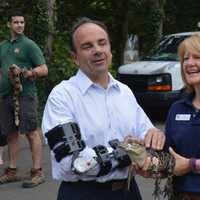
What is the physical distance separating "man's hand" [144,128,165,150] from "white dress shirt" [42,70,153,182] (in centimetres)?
11

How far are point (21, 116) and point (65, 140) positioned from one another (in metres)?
4.30

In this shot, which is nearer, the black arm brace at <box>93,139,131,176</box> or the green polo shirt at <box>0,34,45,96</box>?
the black arm brace at <box>93,139,131,176</box>

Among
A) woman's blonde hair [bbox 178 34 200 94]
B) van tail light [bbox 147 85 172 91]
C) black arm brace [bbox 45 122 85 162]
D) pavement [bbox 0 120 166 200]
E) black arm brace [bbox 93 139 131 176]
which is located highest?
woman's blonde hair [bbox 178 34 200 94]

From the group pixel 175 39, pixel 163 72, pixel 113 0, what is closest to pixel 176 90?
pixel 163 72

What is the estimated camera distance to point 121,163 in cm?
288

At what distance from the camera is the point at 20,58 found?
7.04 m

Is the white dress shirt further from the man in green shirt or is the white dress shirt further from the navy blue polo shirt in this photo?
the man in green shirt

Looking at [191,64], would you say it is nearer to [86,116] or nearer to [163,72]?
[86,116]

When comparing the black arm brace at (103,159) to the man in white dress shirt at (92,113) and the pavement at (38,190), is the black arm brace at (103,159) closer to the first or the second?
the man in white dress shirt at (92,113)

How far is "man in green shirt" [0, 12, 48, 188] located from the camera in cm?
699

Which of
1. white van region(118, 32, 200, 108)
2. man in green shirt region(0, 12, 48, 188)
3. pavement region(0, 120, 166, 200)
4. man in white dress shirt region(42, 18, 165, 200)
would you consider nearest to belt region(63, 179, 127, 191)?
man in white dress shirt region(42, 18, 165, 200)

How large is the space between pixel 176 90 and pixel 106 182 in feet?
30.7

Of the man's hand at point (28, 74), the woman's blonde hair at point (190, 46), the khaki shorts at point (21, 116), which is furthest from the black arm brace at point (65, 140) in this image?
the khaki shorts at point (21, 116)

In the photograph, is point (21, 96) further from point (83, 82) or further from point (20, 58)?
point (83, 82)
